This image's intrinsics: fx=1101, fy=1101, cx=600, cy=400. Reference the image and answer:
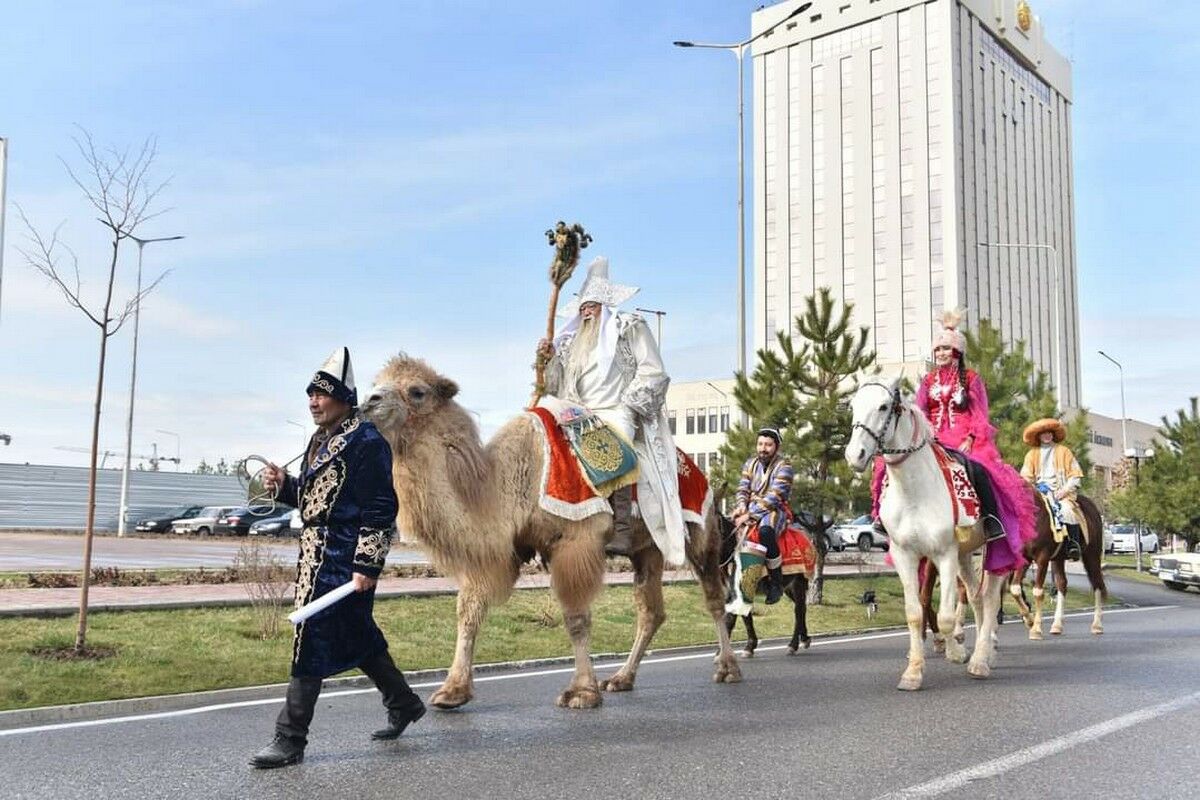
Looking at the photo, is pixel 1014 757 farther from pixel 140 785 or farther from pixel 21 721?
pixel 21 721

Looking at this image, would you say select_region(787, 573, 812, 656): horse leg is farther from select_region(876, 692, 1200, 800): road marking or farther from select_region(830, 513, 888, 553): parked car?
select_region(830, 513, 888, 553): parked car

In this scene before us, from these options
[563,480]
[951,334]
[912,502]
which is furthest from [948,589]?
[563,480]

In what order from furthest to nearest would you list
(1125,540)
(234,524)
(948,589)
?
(1125,540), (234,524), (948,589)

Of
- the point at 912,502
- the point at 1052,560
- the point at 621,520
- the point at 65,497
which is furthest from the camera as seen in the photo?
the point at 65,497

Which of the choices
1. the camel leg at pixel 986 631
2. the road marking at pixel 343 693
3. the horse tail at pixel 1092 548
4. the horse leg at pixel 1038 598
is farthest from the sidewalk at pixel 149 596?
the horse tail at pixel 1092 548

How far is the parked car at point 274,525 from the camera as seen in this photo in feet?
142

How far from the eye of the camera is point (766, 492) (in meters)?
11.1

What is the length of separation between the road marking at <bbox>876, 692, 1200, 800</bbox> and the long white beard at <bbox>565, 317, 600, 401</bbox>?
4.33 m

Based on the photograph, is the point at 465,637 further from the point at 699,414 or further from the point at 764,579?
the point at 699,414

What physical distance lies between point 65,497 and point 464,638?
4862cm

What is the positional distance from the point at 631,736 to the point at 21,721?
4.24m

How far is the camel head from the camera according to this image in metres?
7.12

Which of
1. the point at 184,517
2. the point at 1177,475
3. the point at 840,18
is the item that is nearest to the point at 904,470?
the point at 1177,475

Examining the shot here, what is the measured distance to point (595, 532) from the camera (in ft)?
25.7
